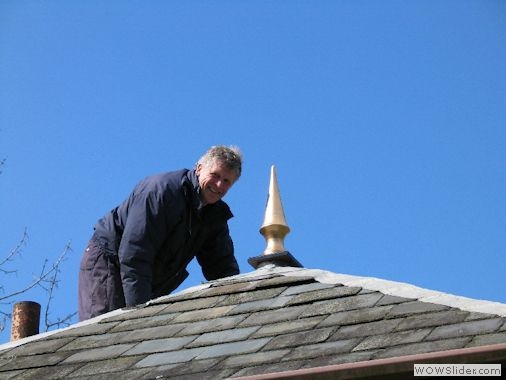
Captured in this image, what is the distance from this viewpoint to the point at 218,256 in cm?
727

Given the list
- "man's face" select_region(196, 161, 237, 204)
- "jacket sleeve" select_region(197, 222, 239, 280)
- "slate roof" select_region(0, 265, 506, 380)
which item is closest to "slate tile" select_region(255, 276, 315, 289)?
"slate roof" select_region(0, 265, 506, 380)

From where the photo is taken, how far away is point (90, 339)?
5453 mm

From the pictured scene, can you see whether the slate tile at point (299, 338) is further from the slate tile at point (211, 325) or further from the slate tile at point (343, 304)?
the slate tile at point (211, 325)

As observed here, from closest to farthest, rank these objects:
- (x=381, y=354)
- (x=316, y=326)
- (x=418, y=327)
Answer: (x=381, y=354) < (x=418, y=327) < (x=316, y=326)

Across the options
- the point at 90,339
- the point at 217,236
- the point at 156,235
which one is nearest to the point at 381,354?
the point at 90,339

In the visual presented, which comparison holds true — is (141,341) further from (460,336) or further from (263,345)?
(460,336)

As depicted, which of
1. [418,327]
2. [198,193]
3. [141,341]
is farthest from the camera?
[198,193]

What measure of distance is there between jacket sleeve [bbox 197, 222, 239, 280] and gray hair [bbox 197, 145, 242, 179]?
488 millimetres

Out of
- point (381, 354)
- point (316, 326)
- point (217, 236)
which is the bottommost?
point (381, 354)

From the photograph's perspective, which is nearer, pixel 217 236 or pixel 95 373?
pixel 95 373

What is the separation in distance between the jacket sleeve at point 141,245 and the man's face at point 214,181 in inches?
12.0

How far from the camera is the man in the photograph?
6555 millimetres

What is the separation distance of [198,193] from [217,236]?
519mm

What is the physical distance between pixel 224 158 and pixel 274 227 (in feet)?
1.87
